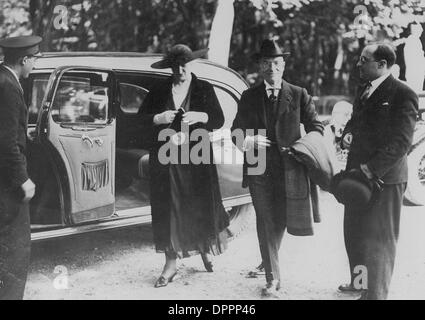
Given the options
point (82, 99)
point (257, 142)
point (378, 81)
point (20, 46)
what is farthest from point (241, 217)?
point (20, 46)

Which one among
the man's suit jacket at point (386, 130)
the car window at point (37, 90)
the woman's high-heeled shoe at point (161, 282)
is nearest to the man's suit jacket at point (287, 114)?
the man's suit jacket at point (386, 130)

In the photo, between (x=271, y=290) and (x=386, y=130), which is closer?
(x=386, y=130)

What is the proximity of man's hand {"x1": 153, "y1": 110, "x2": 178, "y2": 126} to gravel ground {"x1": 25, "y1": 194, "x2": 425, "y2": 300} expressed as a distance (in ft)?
3.91

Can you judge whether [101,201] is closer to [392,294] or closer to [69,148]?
[69,148]

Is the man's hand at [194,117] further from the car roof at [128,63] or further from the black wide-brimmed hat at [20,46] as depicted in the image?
the black wide-brimmed hat at [20,46]

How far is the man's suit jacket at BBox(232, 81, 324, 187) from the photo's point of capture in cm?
385

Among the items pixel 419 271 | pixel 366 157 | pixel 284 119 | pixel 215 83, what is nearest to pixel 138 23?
pixel 215 83

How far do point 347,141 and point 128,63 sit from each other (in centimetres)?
194

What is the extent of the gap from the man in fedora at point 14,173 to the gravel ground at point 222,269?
38 centimetres

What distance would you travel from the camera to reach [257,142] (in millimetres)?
3896

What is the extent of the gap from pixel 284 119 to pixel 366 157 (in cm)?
65

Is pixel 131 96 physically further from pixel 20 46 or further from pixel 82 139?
pixel 20 46

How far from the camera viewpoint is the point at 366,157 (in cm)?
366

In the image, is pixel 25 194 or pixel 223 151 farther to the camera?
pixel 223 151
